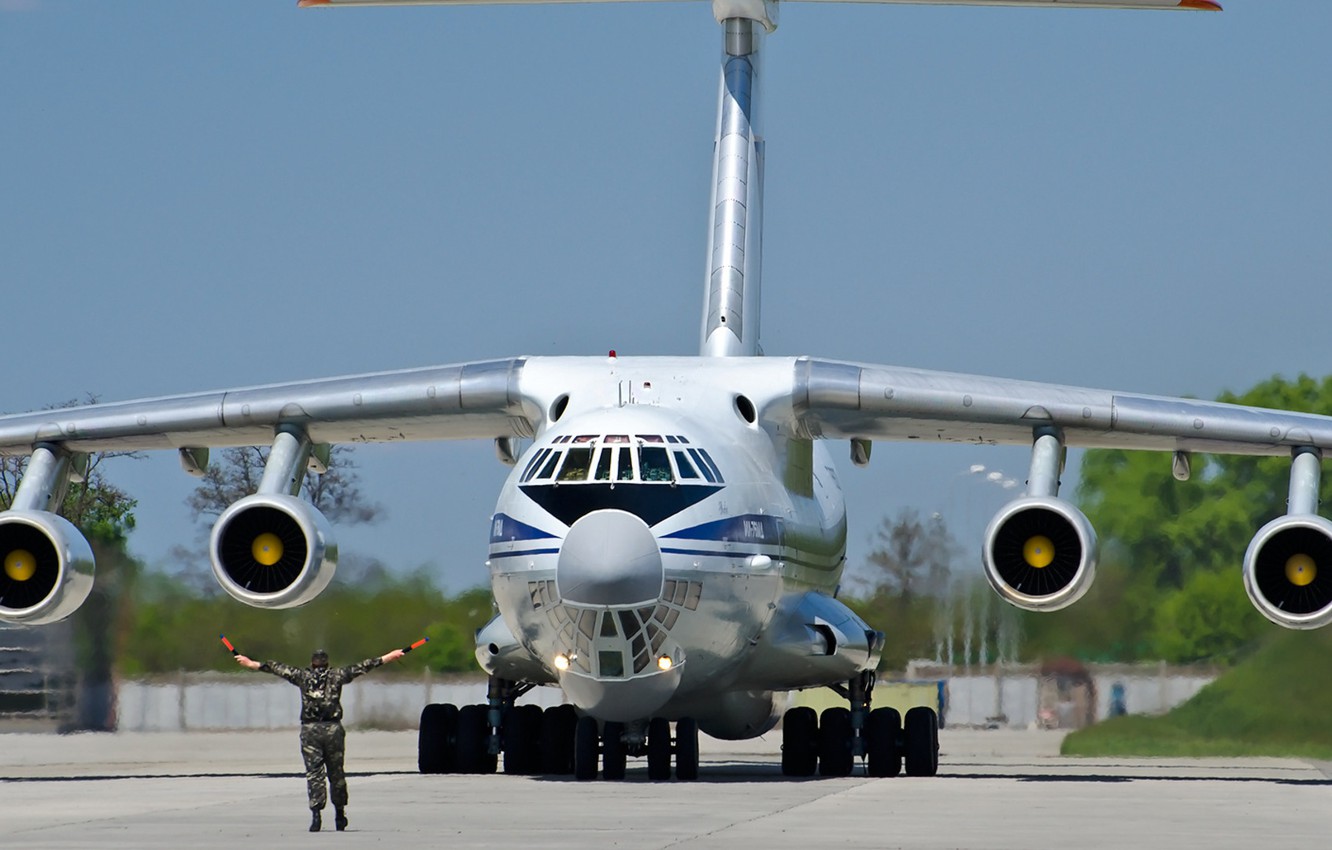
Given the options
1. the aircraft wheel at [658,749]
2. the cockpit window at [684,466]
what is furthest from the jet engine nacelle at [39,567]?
the cockpit window at [684,466]

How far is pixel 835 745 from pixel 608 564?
330 cm

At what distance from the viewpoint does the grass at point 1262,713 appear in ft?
55.9

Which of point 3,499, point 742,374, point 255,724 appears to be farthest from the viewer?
point 3,499

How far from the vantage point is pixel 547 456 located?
12.8 metres

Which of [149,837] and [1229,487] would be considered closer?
[149,837]

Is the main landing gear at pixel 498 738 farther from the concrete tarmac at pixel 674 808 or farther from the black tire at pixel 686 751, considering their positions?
the black tire at pixel 686 751

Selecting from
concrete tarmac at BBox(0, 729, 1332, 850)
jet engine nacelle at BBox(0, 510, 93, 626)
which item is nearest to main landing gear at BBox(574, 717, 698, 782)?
concrete tarmac at BBox(0, 729, 1332, 850)

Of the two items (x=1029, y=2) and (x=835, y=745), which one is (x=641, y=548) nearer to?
(x=835, y=745)

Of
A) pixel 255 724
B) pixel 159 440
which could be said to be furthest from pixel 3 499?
pixel 159 440

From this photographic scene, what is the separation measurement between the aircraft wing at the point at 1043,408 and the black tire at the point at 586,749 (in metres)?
2.39

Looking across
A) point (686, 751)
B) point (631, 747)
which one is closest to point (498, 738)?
point (631, 747)

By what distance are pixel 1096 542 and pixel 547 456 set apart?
3350 millimetres

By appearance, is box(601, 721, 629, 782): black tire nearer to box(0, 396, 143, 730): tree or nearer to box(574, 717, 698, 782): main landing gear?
box(574, 717, 698, 782): main landing gear

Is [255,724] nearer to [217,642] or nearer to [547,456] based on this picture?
[217,642]
